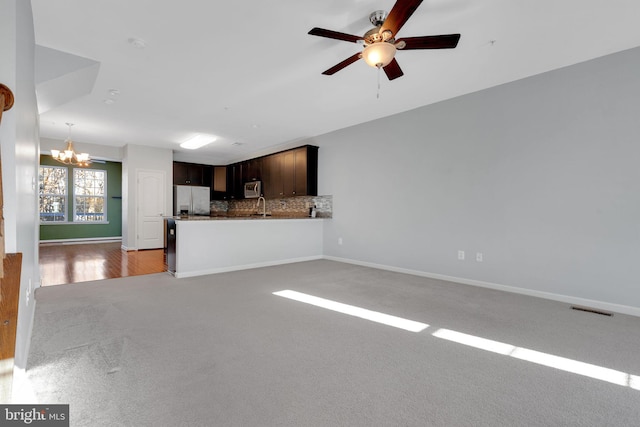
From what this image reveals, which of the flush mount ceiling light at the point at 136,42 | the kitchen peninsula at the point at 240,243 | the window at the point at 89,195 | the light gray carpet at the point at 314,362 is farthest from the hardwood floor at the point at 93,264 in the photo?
the flush mount ceiling light at the point at 136,42

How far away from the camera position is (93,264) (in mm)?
5203

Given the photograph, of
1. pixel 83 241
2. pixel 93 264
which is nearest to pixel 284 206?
pixel 93 264

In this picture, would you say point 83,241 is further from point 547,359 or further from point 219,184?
point 547,359

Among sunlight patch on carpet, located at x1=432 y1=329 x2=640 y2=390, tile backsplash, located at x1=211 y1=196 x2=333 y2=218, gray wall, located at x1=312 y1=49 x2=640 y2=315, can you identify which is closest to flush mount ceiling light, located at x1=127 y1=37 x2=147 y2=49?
gray wall, located at x1=312 y1=49 x2=640 y2=315

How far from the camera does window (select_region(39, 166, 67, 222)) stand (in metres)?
7.98

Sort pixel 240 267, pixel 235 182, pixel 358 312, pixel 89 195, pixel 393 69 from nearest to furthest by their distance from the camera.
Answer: pixel 393 69, pixel 358 312, pixel 240 267, pixel 235 182, pixel 89 195

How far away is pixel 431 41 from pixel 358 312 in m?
2.48

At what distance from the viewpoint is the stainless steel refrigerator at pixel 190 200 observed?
7.81 m

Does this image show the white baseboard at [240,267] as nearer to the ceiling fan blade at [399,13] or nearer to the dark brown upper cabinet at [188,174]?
the ceiling fan blade at [399,13]

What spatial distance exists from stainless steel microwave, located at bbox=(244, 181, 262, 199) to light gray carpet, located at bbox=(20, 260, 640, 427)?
4.41 m

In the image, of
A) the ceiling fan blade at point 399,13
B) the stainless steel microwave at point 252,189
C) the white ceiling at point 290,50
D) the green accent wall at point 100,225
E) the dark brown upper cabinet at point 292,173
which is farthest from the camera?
the green accent wall at point 100,225

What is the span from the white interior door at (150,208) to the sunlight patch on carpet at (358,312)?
16.9 ft

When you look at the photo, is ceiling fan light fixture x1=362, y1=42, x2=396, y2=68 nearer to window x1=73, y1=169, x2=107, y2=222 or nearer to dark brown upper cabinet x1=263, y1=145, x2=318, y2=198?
dark brown upper cabinet x1=263, y1=145, x2=318, y2=198

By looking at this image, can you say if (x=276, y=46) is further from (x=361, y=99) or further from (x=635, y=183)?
(x=635, y=183)
